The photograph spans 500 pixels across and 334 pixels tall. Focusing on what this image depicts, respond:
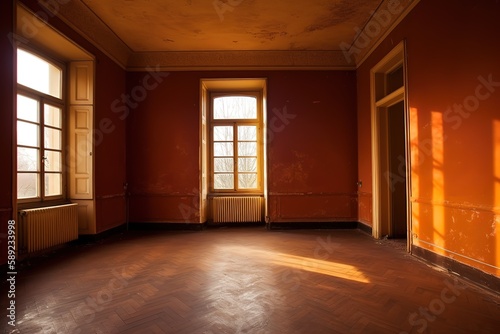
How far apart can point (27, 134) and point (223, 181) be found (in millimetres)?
3872

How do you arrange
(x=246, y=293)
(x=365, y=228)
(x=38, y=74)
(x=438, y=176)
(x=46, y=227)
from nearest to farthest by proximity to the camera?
(x=246, y=293), (x=438, y=176), (x=46, y=227), (x=38, y=74), (x=365, y=228)

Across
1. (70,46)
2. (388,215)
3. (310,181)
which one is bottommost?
(388,215)

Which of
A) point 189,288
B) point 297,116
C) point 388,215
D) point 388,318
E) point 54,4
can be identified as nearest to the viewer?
point 388,318

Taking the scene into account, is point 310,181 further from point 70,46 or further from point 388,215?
point 70,46

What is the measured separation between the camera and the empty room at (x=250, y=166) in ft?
8.74

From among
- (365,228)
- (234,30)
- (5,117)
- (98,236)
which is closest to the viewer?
(5,117)

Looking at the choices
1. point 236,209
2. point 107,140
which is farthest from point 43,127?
point 236,209

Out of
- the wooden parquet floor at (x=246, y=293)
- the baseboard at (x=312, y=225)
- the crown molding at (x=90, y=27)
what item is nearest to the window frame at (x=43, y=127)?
the crown molding at (x=90, y=27)

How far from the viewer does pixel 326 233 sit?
5.77 m

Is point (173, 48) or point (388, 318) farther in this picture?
point (173, 48)

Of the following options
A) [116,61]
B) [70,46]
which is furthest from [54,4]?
[116,61]

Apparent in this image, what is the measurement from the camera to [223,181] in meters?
6.93

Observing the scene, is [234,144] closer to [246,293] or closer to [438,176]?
[438,176]

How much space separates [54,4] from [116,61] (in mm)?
1789
